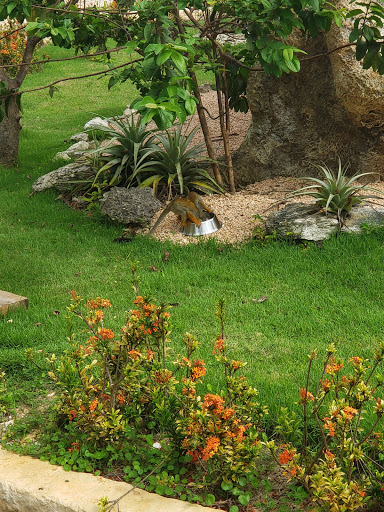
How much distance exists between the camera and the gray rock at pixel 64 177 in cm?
794

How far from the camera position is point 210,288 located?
17.7 ft

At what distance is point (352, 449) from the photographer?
2598 millimetres

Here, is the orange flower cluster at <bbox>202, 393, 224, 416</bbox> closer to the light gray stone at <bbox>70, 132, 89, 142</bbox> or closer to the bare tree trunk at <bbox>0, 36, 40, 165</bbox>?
the bare tree trunk at <bbox>0, 36, 40, 165</bbox>

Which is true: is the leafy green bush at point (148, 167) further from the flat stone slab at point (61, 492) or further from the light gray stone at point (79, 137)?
the flat stone slab at point (61, 492)

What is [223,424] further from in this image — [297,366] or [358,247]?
[358,247]

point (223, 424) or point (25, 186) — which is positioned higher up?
point (223, 424)

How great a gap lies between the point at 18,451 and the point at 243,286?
265cm

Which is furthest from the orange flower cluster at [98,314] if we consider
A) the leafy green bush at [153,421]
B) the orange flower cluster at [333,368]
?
the orange flower cluster at [333,368]

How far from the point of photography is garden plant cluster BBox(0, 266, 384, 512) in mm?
2695

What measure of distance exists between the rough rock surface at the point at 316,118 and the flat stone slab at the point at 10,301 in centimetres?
375

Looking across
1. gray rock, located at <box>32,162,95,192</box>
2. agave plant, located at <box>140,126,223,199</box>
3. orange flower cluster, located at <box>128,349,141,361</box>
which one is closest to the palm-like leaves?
agave plant, located at <box>140,126,223,199</box>

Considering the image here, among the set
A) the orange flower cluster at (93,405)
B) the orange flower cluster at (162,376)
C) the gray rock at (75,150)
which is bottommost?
the gray rock at (75,150)

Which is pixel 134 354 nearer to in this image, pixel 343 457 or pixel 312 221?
pixel 343 457

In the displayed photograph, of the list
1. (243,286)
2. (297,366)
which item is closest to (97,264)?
(243,286)
